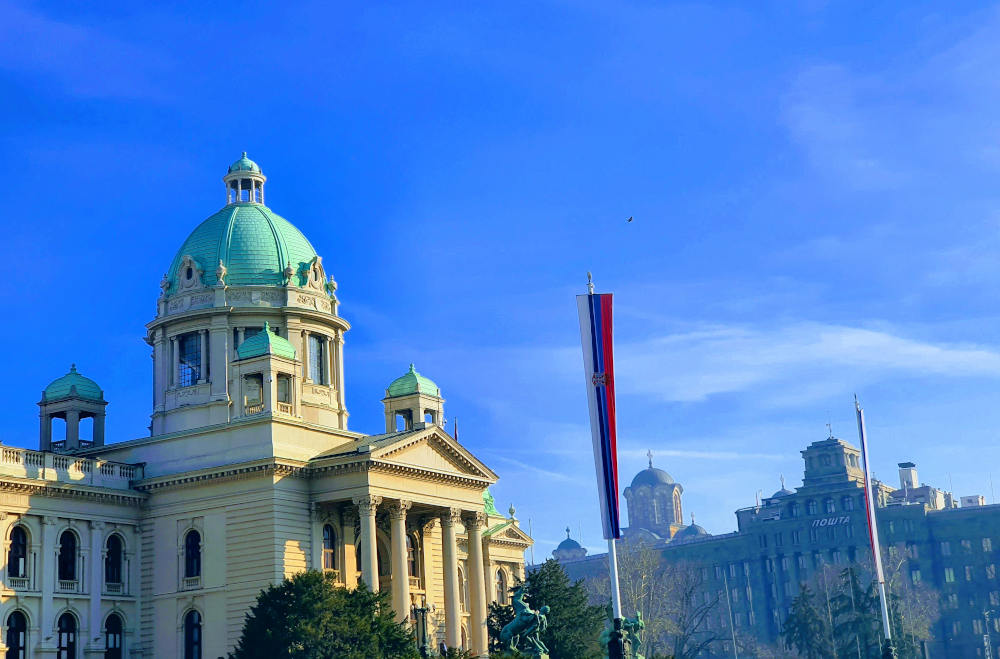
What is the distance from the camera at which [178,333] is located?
71438 millimetres

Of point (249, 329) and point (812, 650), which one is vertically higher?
point (249, 329)

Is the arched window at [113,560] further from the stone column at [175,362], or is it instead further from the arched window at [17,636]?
the stone column at [175,362]

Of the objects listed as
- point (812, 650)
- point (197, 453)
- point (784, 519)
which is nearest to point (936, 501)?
point (784, 519)

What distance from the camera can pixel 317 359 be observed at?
72.9 meters

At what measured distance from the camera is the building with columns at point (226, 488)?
61000 mm

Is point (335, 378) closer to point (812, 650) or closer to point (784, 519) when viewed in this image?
point (812, 650)

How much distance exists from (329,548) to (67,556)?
11262 millimetres

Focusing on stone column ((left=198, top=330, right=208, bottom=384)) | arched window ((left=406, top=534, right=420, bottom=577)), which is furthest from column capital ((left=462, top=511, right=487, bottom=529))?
stone column ((left=198, top=330, right=208, bottom=384))

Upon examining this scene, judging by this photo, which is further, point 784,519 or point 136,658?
point 784,519

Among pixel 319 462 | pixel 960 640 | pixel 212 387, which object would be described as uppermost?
pixel 212 387

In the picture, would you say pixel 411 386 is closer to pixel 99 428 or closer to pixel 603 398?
pixel 99 428

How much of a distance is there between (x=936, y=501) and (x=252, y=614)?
115 meters

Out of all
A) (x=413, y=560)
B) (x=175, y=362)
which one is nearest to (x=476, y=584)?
(x=413, y=560)

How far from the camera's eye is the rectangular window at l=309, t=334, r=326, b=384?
72.2 meters
